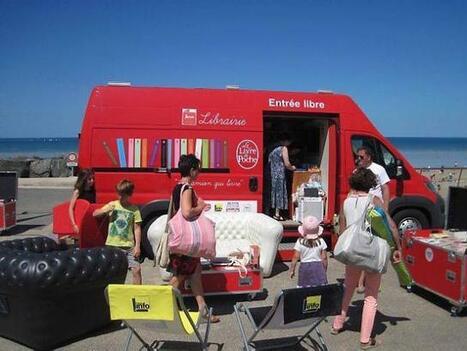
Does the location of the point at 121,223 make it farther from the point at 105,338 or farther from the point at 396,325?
the point at 396,325

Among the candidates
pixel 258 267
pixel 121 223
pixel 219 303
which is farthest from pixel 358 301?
pixel 121 223

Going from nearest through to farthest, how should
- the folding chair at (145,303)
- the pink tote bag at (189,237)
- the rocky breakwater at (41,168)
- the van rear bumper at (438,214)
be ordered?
the folding chair at (145,303) < the pink tote bag at (189,237) < the van rear bumper at (438,214) < the rocky breakwater at (41,168)

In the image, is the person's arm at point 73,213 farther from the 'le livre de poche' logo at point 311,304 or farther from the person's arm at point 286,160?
the person's arm at point 286,160

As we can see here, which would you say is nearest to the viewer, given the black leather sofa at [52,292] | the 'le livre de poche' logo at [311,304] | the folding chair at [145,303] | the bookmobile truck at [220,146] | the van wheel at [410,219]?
the folding chair at [145,303]

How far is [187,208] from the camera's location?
4.70 metres

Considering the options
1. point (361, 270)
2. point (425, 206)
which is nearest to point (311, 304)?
point (361, 270)

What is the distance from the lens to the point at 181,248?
15.4 ft

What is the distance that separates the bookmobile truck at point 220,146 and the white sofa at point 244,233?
678 mm

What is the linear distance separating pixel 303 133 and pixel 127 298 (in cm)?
654

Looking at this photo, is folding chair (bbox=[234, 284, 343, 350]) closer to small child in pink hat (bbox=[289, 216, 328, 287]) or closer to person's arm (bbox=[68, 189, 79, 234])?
small child in pink hat (bbox=[289, 216, 328, 287])

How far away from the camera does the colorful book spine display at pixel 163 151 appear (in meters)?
7.73

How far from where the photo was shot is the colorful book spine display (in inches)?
304

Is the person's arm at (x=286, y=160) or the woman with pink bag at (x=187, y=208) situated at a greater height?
the person's arm at (x=286, y=160)

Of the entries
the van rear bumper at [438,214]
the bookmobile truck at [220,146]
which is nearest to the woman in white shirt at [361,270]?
the bookmobile truck at [220,146]
